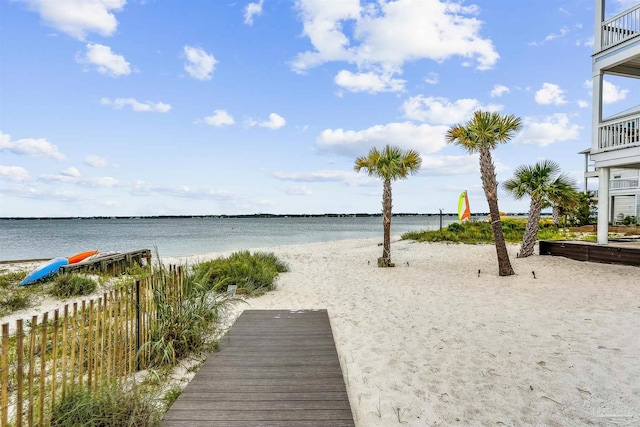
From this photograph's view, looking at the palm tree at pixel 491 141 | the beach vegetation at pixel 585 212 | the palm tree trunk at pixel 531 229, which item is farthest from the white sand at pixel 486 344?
the beach vegetation at pixel 585 212

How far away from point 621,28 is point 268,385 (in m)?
15.5

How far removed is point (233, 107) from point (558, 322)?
944 inches

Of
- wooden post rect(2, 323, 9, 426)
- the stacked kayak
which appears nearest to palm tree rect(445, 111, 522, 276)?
→ wooden post rect(2, 323, 9, 426)

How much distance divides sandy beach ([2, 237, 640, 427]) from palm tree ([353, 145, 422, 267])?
310cm

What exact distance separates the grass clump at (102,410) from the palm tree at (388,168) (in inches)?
444

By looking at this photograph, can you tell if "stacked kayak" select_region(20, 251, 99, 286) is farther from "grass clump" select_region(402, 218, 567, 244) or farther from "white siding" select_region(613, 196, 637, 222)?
"white siding" select_region(613, 196, 637, 222)

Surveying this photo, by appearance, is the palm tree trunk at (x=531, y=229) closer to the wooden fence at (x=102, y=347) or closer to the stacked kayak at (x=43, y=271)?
the wooden fence at (x=102, y=347)

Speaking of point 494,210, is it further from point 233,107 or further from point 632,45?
point 233,107

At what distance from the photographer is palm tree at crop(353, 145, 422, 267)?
45.0ft

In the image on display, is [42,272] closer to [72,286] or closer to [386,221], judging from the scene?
[72,286]

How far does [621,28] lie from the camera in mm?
11727

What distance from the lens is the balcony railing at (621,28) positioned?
37.0 ft

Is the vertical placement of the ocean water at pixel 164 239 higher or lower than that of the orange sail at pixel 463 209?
lower

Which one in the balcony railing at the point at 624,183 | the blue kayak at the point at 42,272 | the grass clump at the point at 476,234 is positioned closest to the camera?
the blue kayak at the point at 42,272
